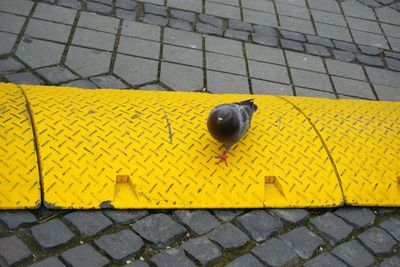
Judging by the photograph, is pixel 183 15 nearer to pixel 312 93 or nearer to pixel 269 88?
pixel 269 88

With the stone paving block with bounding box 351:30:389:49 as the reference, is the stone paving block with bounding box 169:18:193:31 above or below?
below

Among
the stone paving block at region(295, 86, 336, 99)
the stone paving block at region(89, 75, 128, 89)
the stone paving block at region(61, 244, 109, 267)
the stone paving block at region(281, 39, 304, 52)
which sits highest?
the stone paving block at region(281, 39, 304, 52)

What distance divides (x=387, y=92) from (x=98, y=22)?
2.80 meters

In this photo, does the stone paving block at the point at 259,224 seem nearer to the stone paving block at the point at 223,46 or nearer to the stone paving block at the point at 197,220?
the stone paving block at the point at 197,220

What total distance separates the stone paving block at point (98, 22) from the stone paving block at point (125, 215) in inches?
88.0

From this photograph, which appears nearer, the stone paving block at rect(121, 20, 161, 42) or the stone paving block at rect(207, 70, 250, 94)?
the stone paving block at rect(207, 70, 250, 94)

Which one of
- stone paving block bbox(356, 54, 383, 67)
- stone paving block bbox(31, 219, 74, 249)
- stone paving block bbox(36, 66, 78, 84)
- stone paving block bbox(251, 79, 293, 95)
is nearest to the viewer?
stone paving block bbox(31, 219, 74, 249)

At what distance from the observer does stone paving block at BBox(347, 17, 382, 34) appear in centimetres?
541

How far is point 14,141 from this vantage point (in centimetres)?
284

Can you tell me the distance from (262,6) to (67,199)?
3576mm

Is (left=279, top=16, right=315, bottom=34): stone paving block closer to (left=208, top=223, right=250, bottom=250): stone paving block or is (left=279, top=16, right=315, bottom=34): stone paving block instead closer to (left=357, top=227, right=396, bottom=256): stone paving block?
(left=357, top=227, right=396, bottom=256): stone paving block

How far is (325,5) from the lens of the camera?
5742 mm

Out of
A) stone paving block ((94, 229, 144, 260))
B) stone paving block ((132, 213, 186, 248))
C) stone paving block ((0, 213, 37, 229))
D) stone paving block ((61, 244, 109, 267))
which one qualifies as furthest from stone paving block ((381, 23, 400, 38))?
stone paving block ((0, 213, 37, 229))

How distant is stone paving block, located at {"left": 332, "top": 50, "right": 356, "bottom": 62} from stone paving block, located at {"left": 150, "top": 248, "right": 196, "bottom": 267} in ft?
9.85
